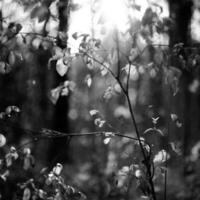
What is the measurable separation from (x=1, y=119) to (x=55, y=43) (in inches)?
29.2

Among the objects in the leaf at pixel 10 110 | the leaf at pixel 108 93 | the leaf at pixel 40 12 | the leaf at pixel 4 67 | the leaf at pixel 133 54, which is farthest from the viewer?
the leaf at pixel 108 93

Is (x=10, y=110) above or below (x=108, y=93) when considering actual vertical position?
below

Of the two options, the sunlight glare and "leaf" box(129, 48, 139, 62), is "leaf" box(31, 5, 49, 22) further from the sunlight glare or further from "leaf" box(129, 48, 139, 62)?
"leaf" box(129, 48, 139, 62)

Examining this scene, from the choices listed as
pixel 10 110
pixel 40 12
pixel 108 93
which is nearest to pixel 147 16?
pixel 40 12

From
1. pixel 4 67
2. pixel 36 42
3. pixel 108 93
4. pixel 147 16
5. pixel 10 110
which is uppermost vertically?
pixel 147 16

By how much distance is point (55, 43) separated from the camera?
2.49 metres

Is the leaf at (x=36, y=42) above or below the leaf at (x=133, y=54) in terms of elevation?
above

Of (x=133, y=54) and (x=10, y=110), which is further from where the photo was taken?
(x=10, y=110)

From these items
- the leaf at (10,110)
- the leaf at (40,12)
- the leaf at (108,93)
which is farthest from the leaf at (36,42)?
the leaf at (108,93)

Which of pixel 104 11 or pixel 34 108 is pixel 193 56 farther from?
pixel 34 108

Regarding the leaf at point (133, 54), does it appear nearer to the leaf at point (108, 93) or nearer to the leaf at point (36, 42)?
the leaf at point (108, 93)

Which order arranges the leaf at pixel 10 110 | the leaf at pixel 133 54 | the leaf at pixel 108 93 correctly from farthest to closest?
the leaf at pixel 108 93
the leaf at pixel 10 110
the leaf at pixel 133 54

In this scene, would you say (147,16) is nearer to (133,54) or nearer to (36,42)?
(133,54)

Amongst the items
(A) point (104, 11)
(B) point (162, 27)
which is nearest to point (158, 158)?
(B) point (162, 27)
